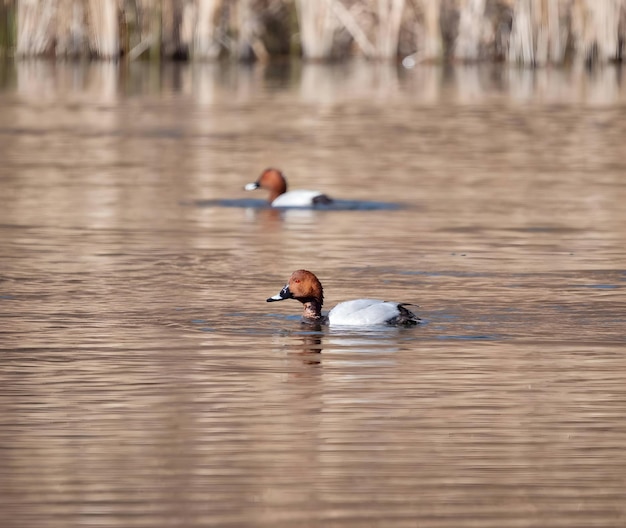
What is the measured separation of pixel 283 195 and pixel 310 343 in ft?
21.4

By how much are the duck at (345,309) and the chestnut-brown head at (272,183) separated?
620 centimetres

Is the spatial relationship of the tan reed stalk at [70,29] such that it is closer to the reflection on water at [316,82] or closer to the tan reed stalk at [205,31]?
the reflection on water at [316,82]

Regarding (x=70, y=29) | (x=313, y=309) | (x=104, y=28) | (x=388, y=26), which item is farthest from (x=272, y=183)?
(x=388, y=26)

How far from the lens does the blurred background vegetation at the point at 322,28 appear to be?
3278 cm

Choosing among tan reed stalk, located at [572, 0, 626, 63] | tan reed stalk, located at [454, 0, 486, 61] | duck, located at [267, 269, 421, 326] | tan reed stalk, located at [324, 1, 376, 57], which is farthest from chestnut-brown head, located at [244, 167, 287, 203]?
tan reed stalk, located at [324, 1, 376, 57]

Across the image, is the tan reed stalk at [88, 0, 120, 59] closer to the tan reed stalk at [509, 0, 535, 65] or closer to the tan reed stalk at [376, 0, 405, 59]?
the tan reed stalk at [376, 0, 405, 59]

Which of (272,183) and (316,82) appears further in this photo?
(316,82)

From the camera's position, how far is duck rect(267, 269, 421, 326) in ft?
30.7

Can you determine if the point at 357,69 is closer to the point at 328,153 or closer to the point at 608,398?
the point at 328,153

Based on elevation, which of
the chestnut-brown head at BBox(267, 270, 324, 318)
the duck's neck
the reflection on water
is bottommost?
the duck's neck

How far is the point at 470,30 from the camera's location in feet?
113

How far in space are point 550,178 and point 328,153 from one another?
3.46m

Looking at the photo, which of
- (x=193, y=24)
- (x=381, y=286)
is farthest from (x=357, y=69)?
(x=381, y=286)

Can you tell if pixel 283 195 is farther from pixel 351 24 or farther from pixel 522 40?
pixel 351 24
